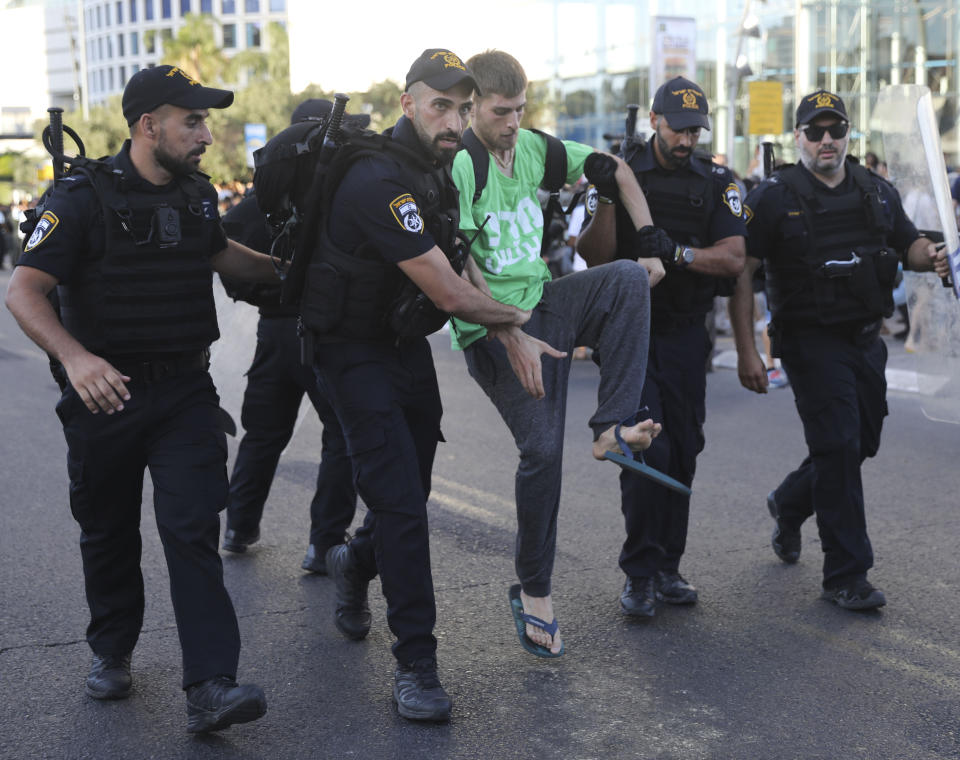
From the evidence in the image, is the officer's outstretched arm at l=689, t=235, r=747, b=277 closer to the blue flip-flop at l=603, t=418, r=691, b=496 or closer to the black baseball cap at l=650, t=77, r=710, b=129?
the black baseball cap at l=650, t=77, r=710, b=129

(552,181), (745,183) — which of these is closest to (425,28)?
(745,183)

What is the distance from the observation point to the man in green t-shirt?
13.1 ft

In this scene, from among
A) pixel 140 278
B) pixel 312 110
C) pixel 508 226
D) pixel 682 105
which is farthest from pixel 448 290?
pixel 312 110

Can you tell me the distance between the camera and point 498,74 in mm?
3949

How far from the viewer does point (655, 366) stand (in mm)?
4676

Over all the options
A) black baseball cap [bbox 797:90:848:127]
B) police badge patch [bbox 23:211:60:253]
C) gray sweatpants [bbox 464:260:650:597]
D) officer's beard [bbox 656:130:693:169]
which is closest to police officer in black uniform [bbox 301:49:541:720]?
gray sweatpants [bbox 464:260:650:597]

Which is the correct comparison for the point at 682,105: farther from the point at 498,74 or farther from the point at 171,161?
the point at 171,161

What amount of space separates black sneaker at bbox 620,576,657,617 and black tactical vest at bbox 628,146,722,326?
0.94 meters

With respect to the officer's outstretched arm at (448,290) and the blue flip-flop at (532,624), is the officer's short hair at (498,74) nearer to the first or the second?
the officer's outstretched arm at (448,290)

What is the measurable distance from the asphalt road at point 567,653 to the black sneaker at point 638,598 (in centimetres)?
5

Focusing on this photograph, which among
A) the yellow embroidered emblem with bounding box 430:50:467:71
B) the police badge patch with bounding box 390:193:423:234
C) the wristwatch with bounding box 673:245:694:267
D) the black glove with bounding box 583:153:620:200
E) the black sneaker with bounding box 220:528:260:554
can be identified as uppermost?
the yellow embroidered emblem with bounding box 430:50:467:71

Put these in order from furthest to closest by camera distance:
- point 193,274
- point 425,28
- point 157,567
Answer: point 425,28, point 157,567, point 193,274

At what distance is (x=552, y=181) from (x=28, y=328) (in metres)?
1.70

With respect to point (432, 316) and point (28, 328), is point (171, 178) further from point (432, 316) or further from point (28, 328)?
point (432, 316)
